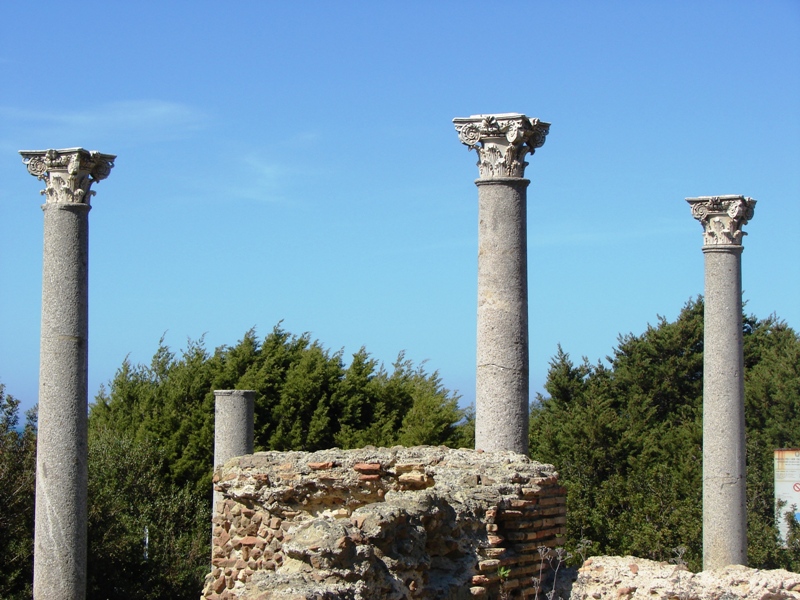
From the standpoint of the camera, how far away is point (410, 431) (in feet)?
89.4

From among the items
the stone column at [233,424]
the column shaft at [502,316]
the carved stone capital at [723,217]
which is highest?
the carved stone capital at [723,217]

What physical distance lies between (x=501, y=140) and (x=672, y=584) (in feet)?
16.4

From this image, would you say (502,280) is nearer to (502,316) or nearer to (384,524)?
(502,316)

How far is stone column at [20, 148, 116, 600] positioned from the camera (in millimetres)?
14352

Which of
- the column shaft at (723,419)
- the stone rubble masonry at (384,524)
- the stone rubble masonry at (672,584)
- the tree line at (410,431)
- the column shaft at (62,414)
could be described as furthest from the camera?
the tree line at (410,431)

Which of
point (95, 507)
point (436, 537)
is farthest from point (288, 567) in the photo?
point (95, 507)

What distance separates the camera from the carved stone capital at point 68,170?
1492cm

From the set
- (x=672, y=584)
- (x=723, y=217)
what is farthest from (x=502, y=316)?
(x=723, y=217)

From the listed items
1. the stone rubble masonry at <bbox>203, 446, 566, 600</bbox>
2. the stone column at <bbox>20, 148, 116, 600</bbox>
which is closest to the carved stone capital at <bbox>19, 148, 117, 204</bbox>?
the stone column at <bbox>20, 148, 116, 600</bbox>

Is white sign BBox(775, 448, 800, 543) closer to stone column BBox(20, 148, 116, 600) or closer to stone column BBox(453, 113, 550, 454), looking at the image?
stone column BBox(453, 113, 550, 454)

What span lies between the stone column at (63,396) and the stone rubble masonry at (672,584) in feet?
22.5

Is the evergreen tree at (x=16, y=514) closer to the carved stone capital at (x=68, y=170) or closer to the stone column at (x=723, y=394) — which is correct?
the carved stone capital at (x=68, y=170)

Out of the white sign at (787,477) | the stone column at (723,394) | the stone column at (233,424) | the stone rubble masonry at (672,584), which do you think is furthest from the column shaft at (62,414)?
the white sign at (787,477)

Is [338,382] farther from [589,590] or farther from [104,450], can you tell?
[589,590]
